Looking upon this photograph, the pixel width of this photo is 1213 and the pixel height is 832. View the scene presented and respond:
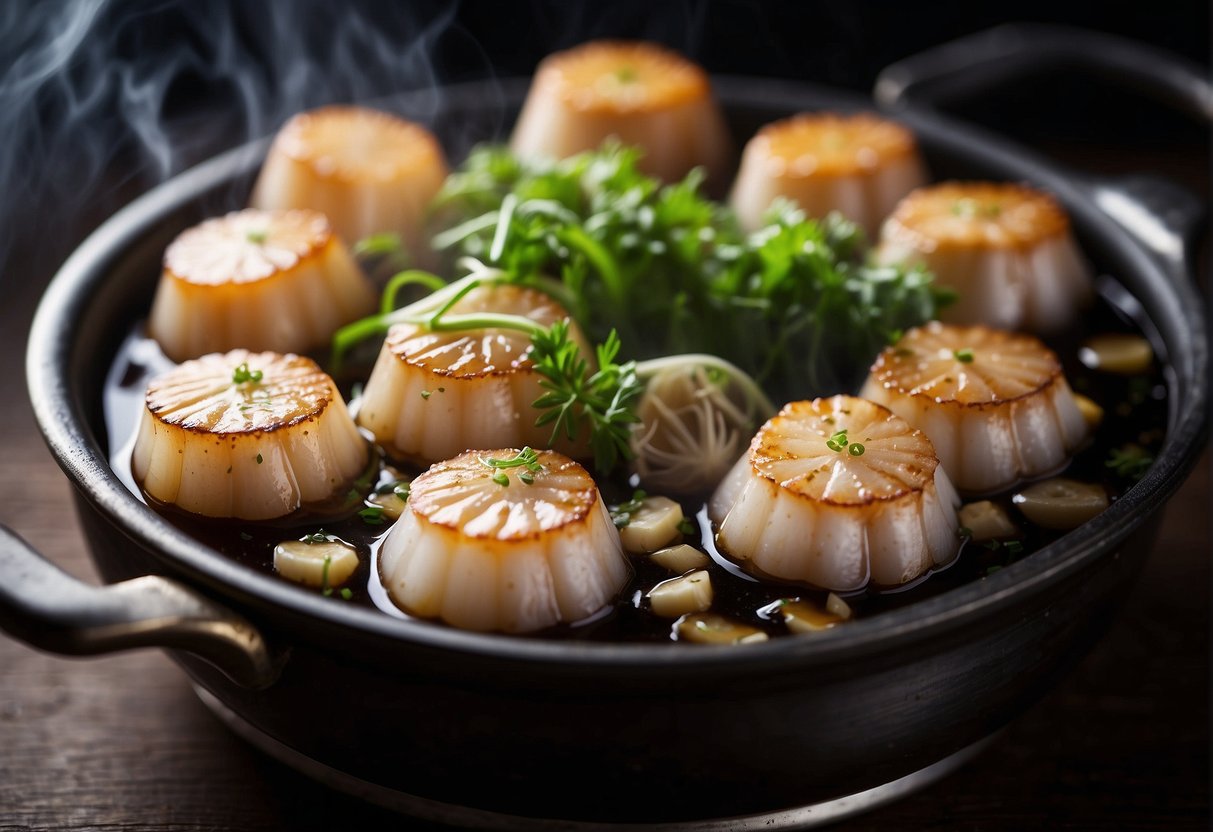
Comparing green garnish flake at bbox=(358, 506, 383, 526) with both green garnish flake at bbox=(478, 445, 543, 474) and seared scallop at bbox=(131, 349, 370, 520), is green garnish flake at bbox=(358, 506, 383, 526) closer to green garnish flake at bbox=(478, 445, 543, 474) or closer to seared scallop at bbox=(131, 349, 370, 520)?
seared scallop at bbox=(131, 349, 370, 520)

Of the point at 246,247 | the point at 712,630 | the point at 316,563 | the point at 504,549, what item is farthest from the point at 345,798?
the point at 246,247

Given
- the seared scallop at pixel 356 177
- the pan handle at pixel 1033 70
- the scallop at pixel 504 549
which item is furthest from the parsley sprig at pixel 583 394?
the pan handle at pixel 1033 70

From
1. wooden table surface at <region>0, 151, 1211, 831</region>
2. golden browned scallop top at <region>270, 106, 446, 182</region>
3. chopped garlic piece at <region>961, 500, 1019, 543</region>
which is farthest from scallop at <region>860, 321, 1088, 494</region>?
golden browned scallop top at <region>270, 106, 446, 182</region>

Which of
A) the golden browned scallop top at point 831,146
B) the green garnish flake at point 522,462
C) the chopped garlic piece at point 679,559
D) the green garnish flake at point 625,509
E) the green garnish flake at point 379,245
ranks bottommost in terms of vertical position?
the chopped garlic piece at point 679,559

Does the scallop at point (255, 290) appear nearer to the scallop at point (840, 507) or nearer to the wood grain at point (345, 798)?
the wood grain at point (345, 798)

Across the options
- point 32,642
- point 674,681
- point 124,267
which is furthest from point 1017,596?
point 124,267

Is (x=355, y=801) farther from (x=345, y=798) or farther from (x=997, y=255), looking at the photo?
(x=997, y=255)
